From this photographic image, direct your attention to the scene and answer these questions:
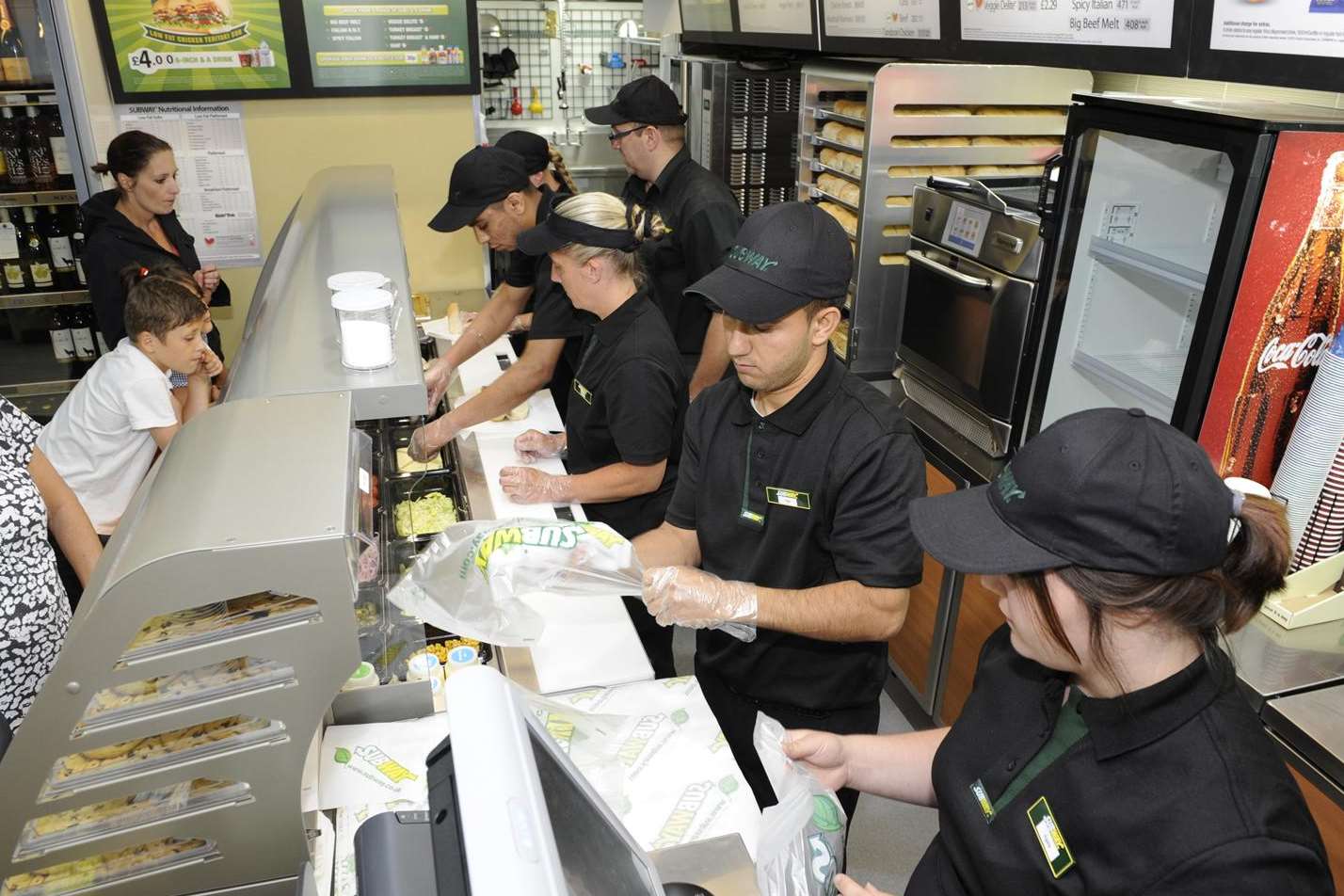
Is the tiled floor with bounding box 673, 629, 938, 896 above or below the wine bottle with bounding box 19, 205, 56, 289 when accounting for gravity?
below

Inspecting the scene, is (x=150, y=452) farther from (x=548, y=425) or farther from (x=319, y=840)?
(x=319, y=840)

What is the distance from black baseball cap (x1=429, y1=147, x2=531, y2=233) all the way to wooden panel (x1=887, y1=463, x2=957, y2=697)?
6.18 feet

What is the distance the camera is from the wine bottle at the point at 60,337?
5848mm

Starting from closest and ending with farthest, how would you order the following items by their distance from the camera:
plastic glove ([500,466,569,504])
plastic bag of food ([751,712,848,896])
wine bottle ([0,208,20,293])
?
plastic bag of food ([751,712,848,896])
plastic glove ([500,466,569,504])
wine bottle ([0,208,20,293])

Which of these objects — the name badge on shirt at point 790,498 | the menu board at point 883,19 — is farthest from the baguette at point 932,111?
the name badge on shirt at point 790,498

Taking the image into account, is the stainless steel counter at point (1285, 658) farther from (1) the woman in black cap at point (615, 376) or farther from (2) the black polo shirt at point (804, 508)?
(1) the woman in black cap at point (615, 376)

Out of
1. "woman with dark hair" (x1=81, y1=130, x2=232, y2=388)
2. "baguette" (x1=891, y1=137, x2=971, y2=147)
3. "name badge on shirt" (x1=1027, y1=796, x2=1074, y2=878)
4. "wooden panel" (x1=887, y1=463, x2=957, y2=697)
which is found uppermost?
"baguette" (x1=891, y1=137, x2=971, y2=147)

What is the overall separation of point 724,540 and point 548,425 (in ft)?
4.70

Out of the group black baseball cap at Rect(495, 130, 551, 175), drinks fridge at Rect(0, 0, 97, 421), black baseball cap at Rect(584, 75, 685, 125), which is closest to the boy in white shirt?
black baseball cap at Rect(495, 130, 551, 175)

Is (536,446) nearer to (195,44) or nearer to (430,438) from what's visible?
(430,438)

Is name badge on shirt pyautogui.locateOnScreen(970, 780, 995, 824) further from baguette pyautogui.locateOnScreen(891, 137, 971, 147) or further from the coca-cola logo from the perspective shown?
baguette pyautogui.locateOnScreen(891, 137, 971, 147)

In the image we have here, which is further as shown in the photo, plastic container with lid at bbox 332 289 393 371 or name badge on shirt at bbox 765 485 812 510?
name badge on shirt at bbox 765 485 812 510

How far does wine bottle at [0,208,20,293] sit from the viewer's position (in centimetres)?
523

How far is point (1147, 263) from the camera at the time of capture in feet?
7.88
